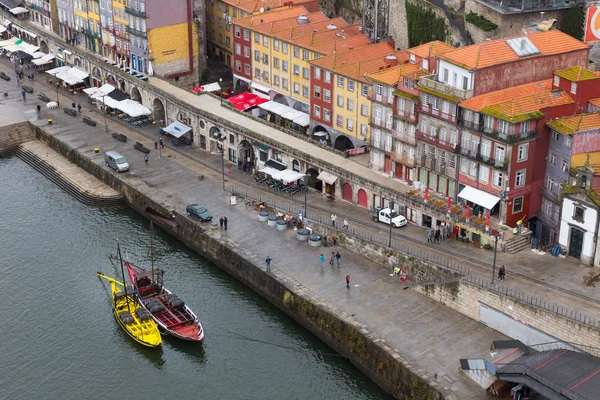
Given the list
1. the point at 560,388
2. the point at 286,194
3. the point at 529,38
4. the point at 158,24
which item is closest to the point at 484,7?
the point at 529,38

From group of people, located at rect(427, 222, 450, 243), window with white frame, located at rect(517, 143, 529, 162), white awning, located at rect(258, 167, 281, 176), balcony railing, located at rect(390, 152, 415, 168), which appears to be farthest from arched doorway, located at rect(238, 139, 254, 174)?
window with white frame, located at rect(517, 143, 529, 162)

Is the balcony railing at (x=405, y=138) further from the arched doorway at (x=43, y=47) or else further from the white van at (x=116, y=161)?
the arched doorway at (x=43, y=47)

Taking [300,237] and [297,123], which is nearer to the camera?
[300,237]

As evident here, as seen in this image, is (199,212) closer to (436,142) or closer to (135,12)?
(436,142)

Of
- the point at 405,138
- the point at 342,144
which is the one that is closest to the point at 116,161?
the point at 342,144

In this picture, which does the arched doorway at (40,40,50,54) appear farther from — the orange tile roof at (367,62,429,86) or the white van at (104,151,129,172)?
the orange tile roof at (367,62,429,86)

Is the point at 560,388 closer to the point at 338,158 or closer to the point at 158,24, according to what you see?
the point at 338,158
